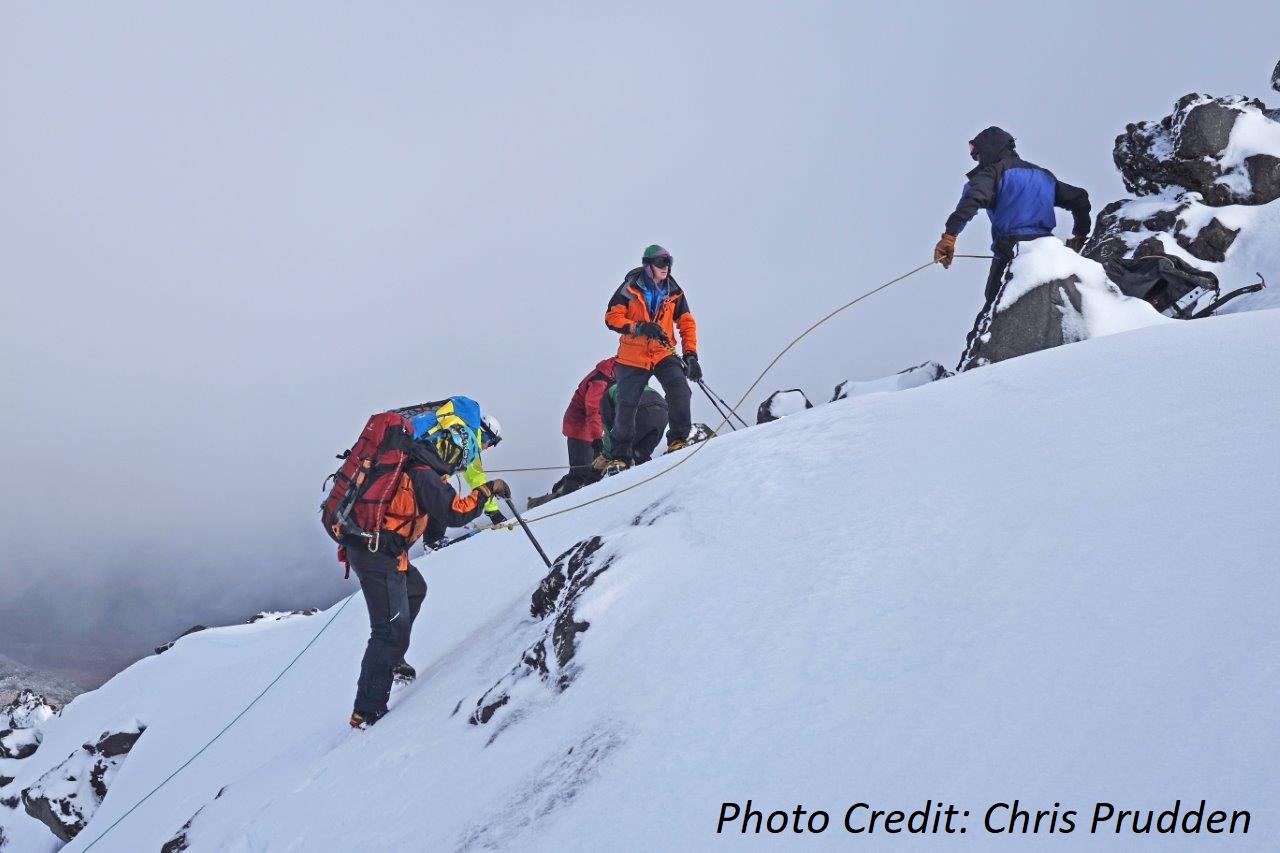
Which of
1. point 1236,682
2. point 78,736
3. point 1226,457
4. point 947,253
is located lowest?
point 78,736

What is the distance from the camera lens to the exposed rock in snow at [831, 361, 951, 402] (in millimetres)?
11938

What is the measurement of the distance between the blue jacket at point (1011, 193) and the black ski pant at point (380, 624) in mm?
6860

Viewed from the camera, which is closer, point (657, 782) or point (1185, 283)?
point (657, 782)

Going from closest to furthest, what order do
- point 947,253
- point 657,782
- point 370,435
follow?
point 657,782
point 370,435
point 947,253

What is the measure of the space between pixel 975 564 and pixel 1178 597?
101cm

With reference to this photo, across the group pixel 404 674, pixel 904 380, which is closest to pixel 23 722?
pixel 404 674

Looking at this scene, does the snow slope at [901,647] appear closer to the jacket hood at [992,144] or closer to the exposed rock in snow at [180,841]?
the exposed rock in snow at [180,841]

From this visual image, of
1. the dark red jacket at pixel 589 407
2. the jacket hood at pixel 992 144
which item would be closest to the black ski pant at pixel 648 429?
the dark red jacket at pixel 589 407

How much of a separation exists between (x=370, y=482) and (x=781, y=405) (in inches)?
308

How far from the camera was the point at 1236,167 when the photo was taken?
758 inches

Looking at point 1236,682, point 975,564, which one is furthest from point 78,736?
point 1236,682

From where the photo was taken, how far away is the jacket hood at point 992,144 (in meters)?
10.2

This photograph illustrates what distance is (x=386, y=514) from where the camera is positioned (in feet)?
23.4

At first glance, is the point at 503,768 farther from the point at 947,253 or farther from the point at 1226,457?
the point at 947,253
